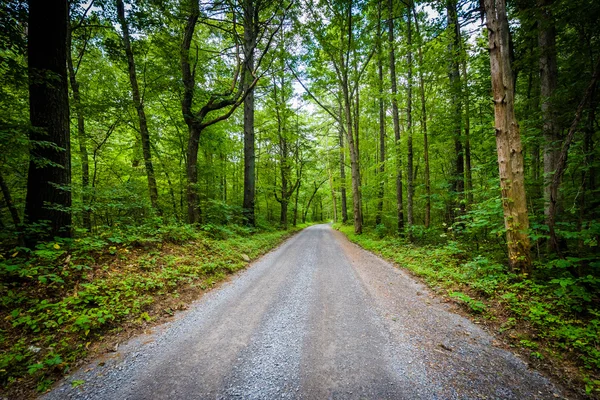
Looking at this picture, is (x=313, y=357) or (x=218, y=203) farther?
(x=218, y=203)

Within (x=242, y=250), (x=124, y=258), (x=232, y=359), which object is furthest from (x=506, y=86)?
(x=124, y=258)

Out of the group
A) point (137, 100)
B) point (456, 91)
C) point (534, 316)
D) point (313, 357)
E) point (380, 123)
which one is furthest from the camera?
point (380, 123)

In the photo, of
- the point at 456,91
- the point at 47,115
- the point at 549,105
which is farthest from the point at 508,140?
the point at 47,115

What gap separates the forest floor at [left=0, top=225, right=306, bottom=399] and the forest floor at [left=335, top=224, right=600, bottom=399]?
180 inches

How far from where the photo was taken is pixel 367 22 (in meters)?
11.1

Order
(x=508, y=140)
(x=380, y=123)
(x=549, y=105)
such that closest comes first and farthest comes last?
(x=508, y=140), (x=549, y=105), (x=380, y=123)

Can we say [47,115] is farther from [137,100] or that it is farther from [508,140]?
[508,140]

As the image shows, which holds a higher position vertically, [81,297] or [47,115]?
[47,115]

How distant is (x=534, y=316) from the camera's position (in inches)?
105

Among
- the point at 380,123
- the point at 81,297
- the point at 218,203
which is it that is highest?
the point at 380,123

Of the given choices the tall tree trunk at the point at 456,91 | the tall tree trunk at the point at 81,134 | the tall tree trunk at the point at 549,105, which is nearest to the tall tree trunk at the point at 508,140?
the tall tree trunk at the point at 549,105

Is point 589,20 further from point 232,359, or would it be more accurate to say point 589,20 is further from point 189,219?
point 189,219

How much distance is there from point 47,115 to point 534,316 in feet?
27.7

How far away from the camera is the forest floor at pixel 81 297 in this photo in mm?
2076
